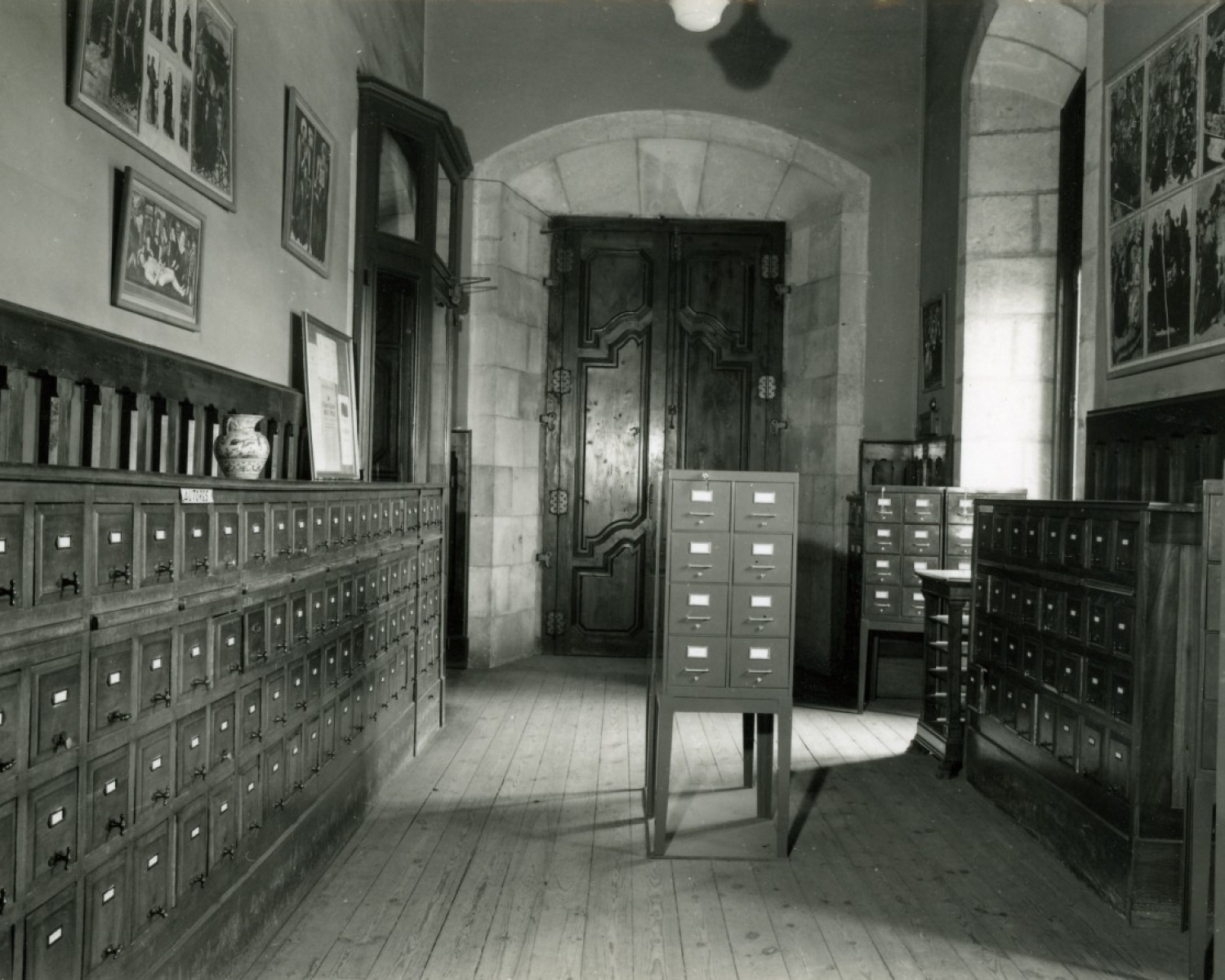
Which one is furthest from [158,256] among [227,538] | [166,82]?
[227,538]

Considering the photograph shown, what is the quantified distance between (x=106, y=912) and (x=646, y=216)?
22.6ft

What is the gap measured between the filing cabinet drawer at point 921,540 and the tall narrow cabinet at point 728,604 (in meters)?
2.70

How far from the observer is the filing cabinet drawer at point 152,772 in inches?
79.7

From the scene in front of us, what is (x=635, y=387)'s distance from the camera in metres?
7.93

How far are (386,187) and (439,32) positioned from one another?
2046 millimetres

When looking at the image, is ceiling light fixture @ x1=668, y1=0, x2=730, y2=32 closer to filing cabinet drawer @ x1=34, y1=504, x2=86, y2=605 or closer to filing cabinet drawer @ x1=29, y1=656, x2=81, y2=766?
filing cabinet drawer @ x1=34, y1=504, x2=86, y2=605

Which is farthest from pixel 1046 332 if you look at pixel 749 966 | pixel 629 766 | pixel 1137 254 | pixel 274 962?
pixel 274 962

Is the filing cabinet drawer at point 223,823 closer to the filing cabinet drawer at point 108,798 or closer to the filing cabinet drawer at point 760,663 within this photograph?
the filing cabinet drawer at point 108,798

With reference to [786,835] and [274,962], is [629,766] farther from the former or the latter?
[274,962]

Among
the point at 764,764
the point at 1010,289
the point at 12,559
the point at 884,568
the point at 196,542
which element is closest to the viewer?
the point at 12,559

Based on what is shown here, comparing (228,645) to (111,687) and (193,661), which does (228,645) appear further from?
(111,687)

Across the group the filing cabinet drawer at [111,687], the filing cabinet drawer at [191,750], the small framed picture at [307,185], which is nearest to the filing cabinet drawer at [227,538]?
the filing cabinet drawer at [191,750]

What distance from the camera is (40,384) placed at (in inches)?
103

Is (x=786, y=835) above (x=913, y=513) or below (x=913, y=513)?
below
